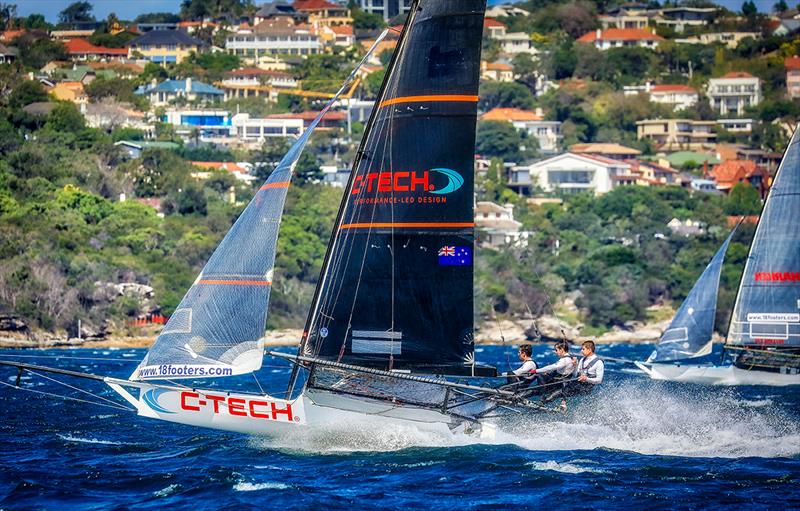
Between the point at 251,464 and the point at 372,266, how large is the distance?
412 centimetres

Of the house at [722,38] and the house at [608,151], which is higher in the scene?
the house at [722,38]

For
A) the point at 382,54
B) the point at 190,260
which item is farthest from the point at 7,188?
the point at 382,54

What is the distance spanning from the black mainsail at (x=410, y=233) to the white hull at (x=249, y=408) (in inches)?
33.7

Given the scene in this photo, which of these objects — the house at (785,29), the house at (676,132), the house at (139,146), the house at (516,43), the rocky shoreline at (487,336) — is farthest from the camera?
the house at (785,29)

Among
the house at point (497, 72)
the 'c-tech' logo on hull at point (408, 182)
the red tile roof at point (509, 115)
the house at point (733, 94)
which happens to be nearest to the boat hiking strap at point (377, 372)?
the 'c-tech' logo on hull at point (408, 182)

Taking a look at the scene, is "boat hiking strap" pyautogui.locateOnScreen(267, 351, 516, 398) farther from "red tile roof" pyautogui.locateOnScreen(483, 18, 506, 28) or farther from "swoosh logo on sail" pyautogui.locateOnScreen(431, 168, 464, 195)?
"red tile roof" pyautogui.locateOnScreen(483, 18, 506, 28)

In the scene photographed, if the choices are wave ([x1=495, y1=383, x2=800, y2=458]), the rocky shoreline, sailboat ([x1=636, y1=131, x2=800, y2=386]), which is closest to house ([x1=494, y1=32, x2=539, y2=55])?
the rocky shoreline

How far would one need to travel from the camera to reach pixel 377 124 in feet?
83.3

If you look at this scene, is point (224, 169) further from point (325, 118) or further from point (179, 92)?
point (179, 92)

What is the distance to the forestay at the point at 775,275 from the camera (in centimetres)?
4097

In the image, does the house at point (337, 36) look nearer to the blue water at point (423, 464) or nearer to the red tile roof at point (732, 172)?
the red tile roof at point (732, 172)

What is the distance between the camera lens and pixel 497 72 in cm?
16588

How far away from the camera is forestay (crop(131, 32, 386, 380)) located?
80.0 ft

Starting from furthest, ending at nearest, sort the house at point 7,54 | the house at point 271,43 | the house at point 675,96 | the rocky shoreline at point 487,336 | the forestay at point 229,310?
the house at point 271,43, the house at point 675,96, the house at point 7,54, the rocky shoreline at point 487,336, the forestay at point 229,310
